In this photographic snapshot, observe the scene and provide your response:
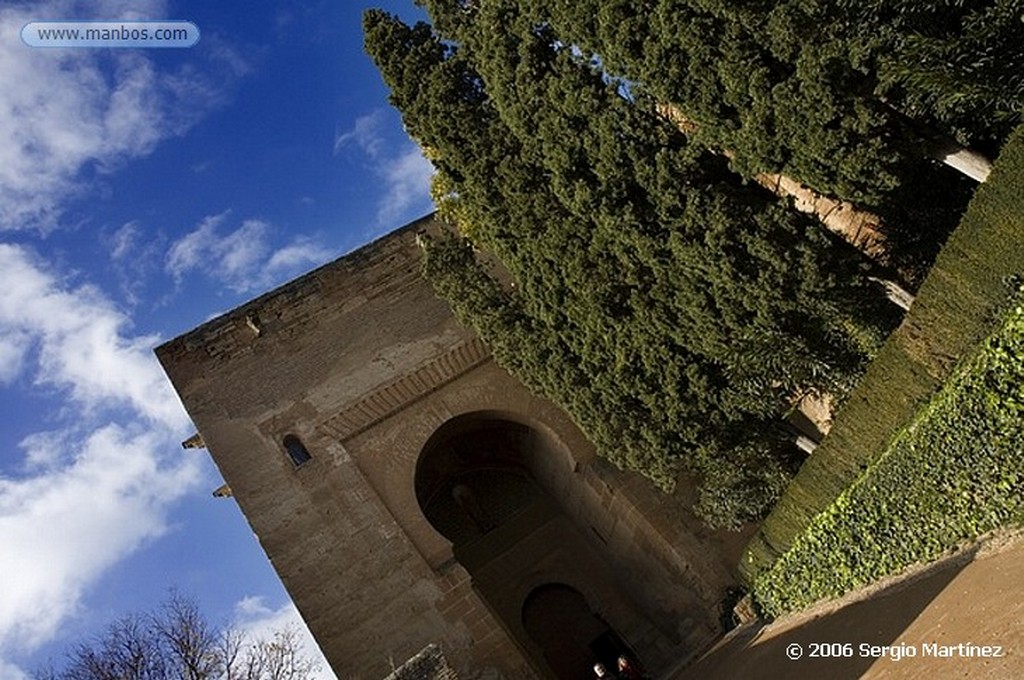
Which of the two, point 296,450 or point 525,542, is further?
point 525,542

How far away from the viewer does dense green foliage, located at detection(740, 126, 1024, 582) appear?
20.9ft

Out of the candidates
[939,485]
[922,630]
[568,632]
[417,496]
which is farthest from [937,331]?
[568,632]

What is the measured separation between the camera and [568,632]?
15.2 metres

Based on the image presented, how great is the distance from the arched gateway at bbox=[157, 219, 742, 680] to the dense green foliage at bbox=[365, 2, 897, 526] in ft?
6.09

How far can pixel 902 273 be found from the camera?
→ 9086 millimetres

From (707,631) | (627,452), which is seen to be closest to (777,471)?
(627,452)

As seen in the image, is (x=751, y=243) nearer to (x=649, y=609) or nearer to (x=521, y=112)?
(x=521, y=112)

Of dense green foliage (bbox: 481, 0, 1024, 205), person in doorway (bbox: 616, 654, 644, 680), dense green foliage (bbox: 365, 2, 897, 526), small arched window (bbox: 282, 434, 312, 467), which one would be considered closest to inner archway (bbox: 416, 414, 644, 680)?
small arched window (bbox: 282, 434, 312, 467)

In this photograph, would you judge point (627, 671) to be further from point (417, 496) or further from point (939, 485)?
point (939, 485)

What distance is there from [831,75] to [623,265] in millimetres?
3640

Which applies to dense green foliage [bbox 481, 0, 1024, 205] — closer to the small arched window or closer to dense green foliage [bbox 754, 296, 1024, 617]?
dense green foliage [bbox 754, 296, 1024, 617]

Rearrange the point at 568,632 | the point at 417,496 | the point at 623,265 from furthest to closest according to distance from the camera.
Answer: the point at 568,632 → the point at 417,496 → the point at 623,265

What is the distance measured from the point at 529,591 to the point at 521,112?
32.6ft

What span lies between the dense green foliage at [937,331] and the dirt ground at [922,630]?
4.19 feet
